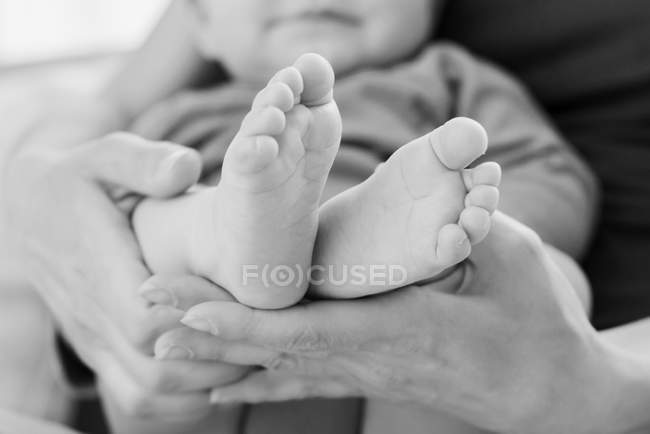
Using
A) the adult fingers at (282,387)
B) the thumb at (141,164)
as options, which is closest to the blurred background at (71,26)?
the thumb at (141,164)

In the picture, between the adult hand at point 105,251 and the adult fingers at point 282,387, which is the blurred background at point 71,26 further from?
the adult fingers at point 282,387

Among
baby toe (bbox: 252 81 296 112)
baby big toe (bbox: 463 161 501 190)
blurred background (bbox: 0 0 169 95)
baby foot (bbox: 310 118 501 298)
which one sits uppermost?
baby toe (bbox: 252 81 296 112)

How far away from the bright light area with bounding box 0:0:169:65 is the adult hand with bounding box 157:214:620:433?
137cm

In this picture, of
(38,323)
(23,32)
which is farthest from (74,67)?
(38,323)

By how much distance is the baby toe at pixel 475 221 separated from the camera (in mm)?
499

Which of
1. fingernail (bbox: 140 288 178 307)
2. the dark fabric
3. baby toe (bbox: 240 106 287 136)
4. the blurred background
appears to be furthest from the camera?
the blurred background

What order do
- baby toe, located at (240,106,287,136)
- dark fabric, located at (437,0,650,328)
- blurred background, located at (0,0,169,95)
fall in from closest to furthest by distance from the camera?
baby toe, located at (240,106,287,136)
dark fabric, located at (437,0,650,328)
blurred background, located at (0,0,169,95)

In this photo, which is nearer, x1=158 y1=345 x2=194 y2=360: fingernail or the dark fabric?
x1=158 y1=345 x2=194 y2=360: fingernail

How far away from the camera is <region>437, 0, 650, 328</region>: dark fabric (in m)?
0.88

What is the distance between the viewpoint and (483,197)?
0.50 metres

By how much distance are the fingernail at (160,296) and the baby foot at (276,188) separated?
1.7 inches

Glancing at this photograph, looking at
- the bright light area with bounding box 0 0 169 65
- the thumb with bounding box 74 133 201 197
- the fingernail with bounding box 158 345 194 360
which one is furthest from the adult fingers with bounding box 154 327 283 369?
the bright light area with bounding box 0 0 169 65

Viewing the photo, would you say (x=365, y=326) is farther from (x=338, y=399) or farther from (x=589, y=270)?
(x=589, y=270)

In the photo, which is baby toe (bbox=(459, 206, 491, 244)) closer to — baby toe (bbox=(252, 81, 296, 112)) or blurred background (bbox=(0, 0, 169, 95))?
baby toe (bbox=(252, 81, 296, 112))
